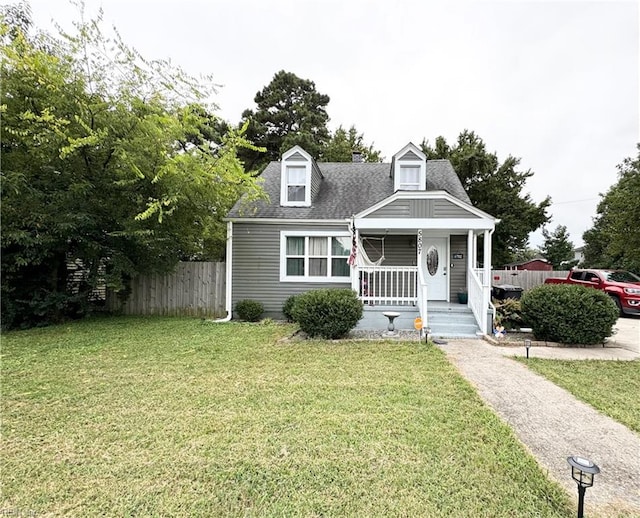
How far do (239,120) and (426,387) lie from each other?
77.5ft

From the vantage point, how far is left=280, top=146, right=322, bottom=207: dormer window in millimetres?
10586

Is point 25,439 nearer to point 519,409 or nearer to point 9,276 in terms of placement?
point 519,409

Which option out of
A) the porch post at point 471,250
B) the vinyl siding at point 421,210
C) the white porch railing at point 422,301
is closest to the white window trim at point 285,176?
the vinyl siding at point 421,210

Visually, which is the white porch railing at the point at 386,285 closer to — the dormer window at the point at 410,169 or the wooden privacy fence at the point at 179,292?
the dormer window at the point at 410,169

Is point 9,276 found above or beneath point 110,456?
above

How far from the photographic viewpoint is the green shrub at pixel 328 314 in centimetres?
720

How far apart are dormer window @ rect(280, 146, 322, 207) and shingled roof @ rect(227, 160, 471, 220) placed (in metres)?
0.29

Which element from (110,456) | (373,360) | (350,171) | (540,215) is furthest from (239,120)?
(110,456)

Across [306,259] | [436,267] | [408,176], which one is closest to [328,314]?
[306,259]

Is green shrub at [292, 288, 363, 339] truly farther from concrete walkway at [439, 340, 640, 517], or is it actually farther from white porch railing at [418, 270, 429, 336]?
concrete walkway at [439, 340, 640, 517]

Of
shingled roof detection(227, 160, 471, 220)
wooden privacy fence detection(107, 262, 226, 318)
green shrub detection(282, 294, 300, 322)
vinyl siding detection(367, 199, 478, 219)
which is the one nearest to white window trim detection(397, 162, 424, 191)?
shingled roof detection(227, 160, 471, 220)

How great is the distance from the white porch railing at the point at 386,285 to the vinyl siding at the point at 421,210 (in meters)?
1.45

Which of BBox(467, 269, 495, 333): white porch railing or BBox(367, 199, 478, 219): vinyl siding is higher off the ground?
BBox(367, 199, 478, 219): vinyl siding

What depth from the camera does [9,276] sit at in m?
7.96
